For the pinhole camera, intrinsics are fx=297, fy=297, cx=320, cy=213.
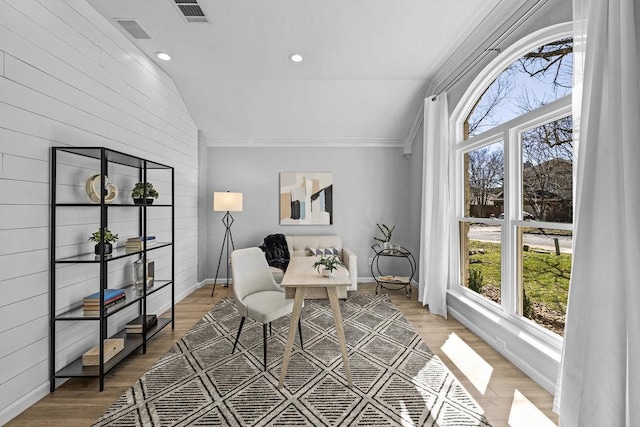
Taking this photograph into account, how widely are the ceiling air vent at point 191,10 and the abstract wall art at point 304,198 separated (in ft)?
8.73

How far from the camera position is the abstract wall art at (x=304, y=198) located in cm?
506

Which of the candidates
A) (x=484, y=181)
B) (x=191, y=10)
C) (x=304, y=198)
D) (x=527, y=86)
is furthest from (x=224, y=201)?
(x=527, y=86)

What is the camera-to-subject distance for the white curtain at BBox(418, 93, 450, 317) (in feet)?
11.5

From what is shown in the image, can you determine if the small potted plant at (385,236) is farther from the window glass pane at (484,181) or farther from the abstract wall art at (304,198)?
the window glass pane at (484,181)

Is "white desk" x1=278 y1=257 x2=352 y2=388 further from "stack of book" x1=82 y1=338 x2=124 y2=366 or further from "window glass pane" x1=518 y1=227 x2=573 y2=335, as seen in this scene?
"window glass pane" x1=518 y1=227 x2=573 y2=335

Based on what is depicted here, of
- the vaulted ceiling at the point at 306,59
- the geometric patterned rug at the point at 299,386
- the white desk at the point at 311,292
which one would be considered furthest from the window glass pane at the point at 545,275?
the vaulted ceiling at the point at 306,59

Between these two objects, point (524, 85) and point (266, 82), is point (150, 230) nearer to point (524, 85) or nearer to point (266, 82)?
point (266, 82)

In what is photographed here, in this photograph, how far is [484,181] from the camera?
3117 millimetres

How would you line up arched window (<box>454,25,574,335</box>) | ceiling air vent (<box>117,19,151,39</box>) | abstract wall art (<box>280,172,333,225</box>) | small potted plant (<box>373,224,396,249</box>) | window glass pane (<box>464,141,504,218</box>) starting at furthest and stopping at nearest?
1. abstract wall art (<box>280,172,333,225</box>)
2. small potted plant (<box>373,224,396,249</box>)
3. window glass pane (<box>464,141,504,218</box>)
4. ceiling air vent (<box>117,19,151,39</box>)
5. arched window (<box>454,25,574,335</box>)

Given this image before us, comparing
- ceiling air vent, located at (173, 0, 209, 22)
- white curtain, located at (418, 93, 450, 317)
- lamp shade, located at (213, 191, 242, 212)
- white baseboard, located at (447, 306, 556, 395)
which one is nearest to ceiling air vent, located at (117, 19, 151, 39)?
ceiling air vent, located at (173, 0, 209, 22)

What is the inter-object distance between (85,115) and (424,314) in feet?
12.8

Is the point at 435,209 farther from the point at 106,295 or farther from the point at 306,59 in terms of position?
the point at 106,295

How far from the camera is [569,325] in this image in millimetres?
1572

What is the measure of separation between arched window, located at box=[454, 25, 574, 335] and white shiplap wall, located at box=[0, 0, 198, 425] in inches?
138
